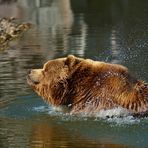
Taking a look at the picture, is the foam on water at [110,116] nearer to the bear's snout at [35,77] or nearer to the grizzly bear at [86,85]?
the grizzly bear at [86,85]

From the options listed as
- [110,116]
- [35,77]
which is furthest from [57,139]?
[35,77]

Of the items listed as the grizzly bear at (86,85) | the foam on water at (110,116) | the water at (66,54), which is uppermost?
the grizzly bear at (86,85)

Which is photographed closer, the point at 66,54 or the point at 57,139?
the point at 57,139

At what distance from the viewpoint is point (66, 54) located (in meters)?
16.3

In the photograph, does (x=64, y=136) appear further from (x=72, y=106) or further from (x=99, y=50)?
(x=99, y=50)

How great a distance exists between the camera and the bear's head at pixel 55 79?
848cm

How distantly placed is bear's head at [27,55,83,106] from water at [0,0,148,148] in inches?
18.6

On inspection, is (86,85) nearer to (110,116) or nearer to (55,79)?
(55,79)

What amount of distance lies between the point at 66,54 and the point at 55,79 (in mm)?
7815

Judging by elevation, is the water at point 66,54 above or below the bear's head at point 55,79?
below

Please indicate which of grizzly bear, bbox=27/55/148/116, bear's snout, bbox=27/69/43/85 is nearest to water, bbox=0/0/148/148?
grizzly bear, bbox=27/55/148/116

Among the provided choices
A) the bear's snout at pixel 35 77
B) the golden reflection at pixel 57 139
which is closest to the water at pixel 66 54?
the golden reflection at pixel 57 139

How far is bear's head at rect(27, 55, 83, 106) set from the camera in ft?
27.8

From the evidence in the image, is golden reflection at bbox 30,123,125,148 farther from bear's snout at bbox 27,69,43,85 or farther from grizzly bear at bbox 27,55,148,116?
bear's snout at bbox 27,69,43,85
